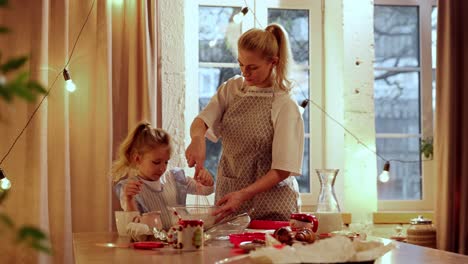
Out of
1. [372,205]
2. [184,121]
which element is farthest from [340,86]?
[184,121]

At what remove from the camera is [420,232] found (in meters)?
3.67

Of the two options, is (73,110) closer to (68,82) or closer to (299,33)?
(68,82)

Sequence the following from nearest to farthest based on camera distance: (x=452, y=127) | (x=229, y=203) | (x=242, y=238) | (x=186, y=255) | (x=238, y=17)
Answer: (x=186, y=255) < (x=242, y=238) < (x=229, y=203) < (x=238, y=17) < (x=452, y=127)

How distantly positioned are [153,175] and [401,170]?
7.48 feet

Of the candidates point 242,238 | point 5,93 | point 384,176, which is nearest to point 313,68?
point 384,176

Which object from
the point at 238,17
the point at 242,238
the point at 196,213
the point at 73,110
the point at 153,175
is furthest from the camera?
the point at 238,17

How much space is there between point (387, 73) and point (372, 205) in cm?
84

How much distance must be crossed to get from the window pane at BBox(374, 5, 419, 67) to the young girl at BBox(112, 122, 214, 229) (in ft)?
7.01

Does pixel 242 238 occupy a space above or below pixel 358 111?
below

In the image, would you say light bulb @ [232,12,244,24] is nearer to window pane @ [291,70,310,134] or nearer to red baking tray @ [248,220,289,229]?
window pane @ [291,70,310,134]

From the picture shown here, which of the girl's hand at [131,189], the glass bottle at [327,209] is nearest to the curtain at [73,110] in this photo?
the girl's hand at [131,189]

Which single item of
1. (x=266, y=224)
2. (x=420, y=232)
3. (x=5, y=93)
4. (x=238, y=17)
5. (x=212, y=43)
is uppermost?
(x=238, y=17)

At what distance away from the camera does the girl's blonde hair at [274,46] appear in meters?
A: 2.10

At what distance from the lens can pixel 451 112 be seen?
3.75 m
